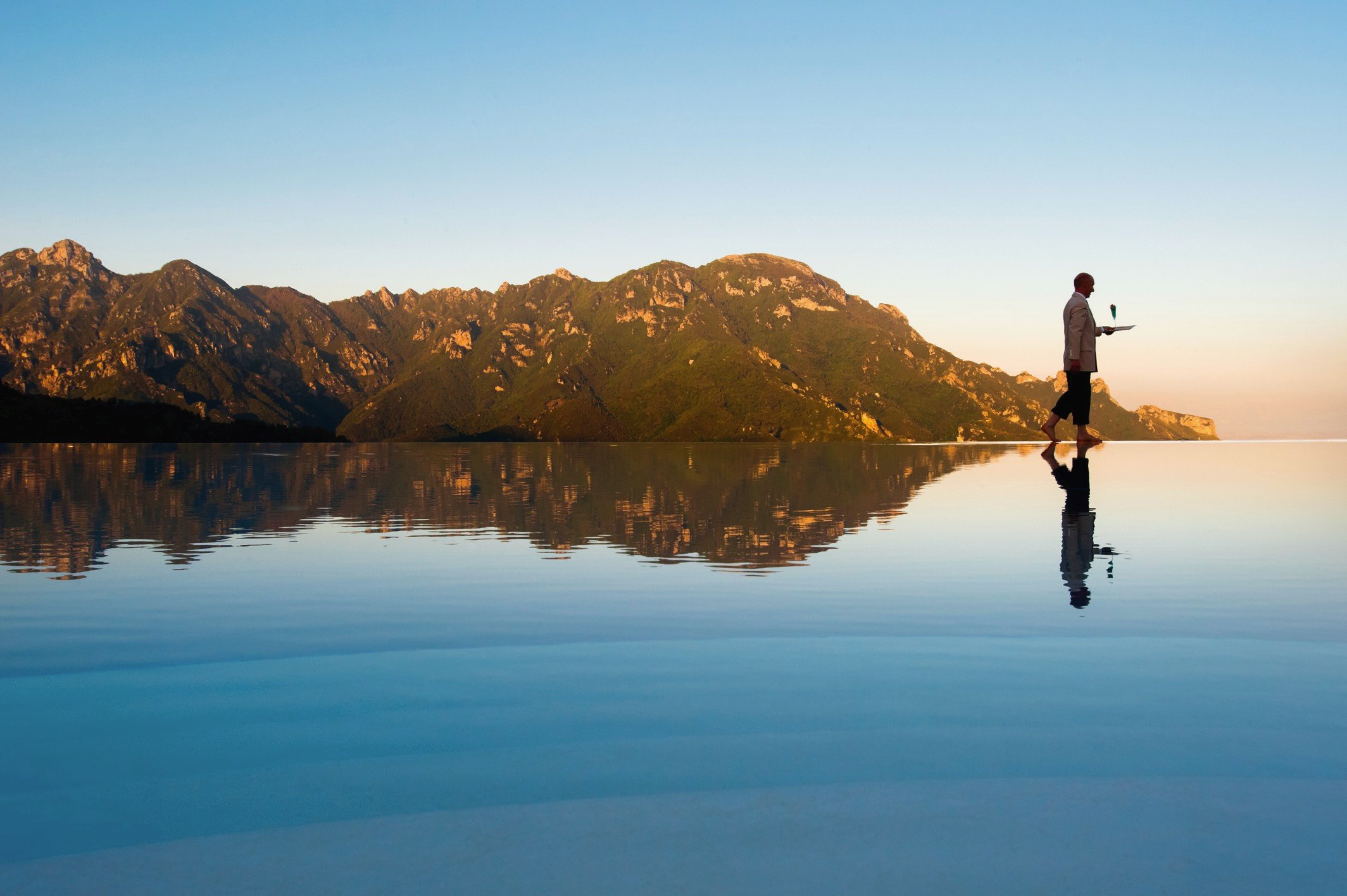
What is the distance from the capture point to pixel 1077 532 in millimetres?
23062

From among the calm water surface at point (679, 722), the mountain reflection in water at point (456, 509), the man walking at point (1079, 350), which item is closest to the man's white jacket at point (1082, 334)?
the man walking at point (1079, 350)

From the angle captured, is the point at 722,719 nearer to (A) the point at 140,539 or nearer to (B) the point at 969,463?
(A) the point at 140,539

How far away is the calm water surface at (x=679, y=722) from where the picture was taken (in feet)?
16.7

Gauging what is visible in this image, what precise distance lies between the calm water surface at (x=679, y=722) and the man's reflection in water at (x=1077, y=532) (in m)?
0.17

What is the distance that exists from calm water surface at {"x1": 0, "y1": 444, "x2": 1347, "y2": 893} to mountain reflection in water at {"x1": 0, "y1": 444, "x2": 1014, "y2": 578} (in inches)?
98.7

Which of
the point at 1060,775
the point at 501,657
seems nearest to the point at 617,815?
the point at 1060,775

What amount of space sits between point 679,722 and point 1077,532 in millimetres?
18361

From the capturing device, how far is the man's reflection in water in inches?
568

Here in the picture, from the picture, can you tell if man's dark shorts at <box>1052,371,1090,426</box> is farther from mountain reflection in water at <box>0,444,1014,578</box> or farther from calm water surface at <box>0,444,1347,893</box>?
mountain reflection in water at <box>0,444,1014,578</box>

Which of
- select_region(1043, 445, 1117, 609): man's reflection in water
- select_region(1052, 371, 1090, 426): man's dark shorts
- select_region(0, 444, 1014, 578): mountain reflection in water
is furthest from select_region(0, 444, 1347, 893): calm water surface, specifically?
select_region(1052, 371, 1090, 426): man's dark shorts

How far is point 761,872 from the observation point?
16.2ft

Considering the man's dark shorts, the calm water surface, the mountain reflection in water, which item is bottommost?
the mountain reflection in water

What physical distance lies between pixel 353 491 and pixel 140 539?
21432mm

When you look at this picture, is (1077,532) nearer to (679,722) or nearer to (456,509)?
(679,722)
